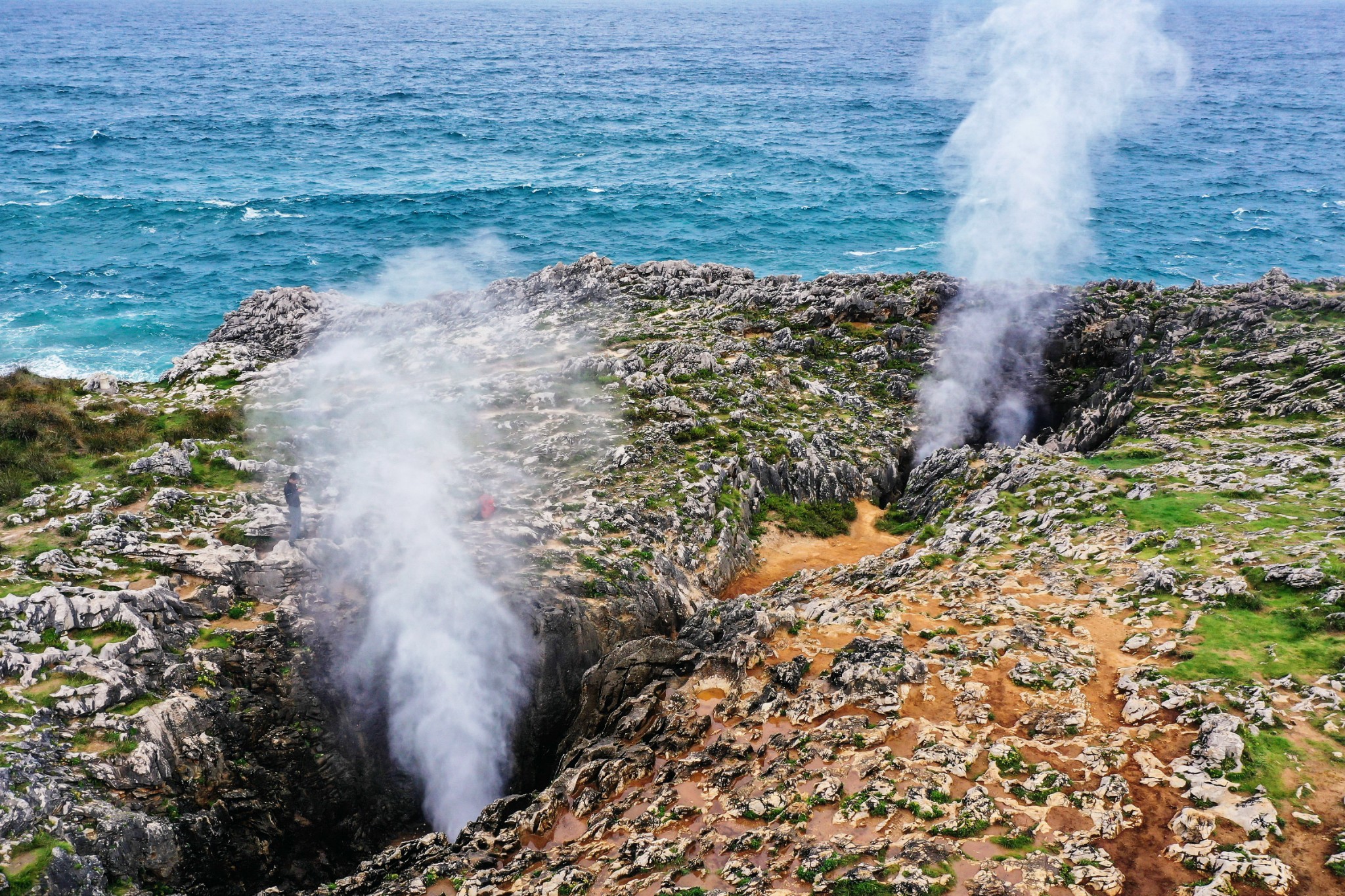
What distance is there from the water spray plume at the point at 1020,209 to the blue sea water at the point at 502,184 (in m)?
5.78

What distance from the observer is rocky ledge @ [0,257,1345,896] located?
19.0m

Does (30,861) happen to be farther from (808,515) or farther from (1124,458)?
(1124,458)

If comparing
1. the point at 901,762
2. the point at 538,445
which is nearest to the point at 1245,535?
the point at 901,762

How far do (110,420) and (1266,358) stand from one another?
5873 cm

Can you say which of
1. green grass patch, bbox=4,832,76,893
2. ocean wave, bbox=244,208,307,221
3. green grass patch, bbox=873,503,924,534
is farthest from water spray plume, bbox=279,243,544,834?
ocean wave, bbox=244,208,307,221

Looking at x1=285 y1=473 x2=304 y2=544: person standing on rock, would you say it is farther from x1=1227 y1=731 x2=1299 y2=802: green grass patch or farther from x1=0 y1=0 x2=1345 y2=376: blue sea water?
x1=0 y1=0 x2=1345 y2=376: blue sea water

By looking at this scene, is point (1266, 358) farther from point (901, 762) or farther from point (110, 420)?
point (110, 420)

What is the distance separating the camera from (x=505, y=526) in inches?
1312

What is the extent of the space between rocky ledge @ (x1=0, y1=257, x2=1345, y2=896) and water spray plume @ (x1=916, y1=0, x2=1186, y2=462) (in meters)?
5.87

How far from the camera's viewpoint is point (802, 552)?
38.8 meters

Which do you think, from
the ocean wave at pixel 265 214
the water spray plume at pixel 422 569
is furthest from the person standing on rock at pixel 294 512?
the ocean wave at pixel 265 214

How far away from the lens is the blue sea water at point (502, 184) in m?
83.8

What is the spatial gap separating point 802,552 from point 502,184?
304 feet

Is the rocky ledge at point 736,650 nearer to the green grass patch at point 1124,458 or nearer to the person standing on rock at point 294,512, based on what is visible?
the green grass patch at point 1124,458
